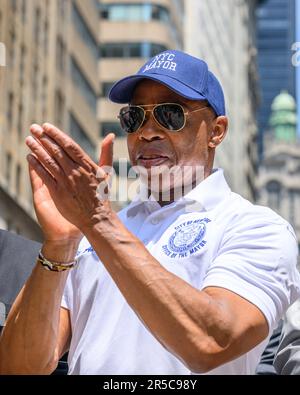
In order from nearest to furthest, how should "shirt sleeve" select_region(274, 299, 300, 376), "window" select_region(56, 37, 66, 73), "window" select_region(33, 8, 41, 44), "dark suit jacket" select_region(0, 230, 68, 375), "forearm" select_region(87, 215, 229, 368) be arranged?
"forearm" select_region(87, 215, 229, 368)
"shirt sleeve" select_region(274, 299, 300, 376)
"dark suit jacket" select_region(0, 230, 68, 375)
"window" select_region(33, 8, 41, 44)
"window" select_region(56, 37, 66, 73)

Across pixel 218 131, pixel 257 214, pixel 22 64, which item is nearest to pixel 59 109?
pixel 22 64

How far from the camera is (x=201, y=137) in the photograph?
12.5ft

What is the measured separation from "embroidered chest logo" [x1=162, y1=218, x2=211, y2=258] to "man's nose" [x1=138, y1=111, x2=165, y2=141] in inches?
12.8

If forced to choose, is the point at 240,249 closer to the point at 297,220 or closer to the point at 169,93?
the point at 169,93

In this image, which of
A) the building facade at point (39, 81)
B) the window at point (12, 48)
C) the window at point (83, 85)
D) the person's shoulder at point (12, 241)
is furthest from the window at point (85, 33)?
the person's shoulder at point (12, 241)

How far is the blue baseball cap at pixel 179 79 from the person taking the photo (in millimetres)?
3648

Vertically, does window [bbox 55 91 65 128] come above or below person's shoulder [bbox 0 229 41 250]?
below

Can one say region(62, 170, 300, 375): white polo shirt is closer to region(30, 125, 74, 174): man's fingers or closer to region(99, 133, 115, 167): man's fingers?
region(99, 133, 115, 167): man's fingers

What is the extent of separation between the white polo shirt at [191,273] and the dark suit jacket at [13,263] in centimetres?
81

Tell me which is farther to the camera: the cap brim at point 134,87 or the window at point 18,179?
the window at point 18,179

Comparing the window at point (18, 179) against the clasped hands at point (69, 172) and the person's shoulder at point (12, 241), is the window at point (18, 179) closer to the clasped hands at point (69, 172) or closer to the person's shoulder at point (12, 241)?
the person's shoulder at point (12, 241)

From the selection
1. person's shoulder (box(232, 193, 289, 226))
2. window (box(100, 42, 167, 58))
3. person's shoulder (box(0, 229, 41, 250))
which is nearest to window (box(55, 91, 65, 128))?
window (box(100, 42, 167, 58))

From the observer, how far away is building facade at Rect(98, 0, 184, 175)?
6600cm
